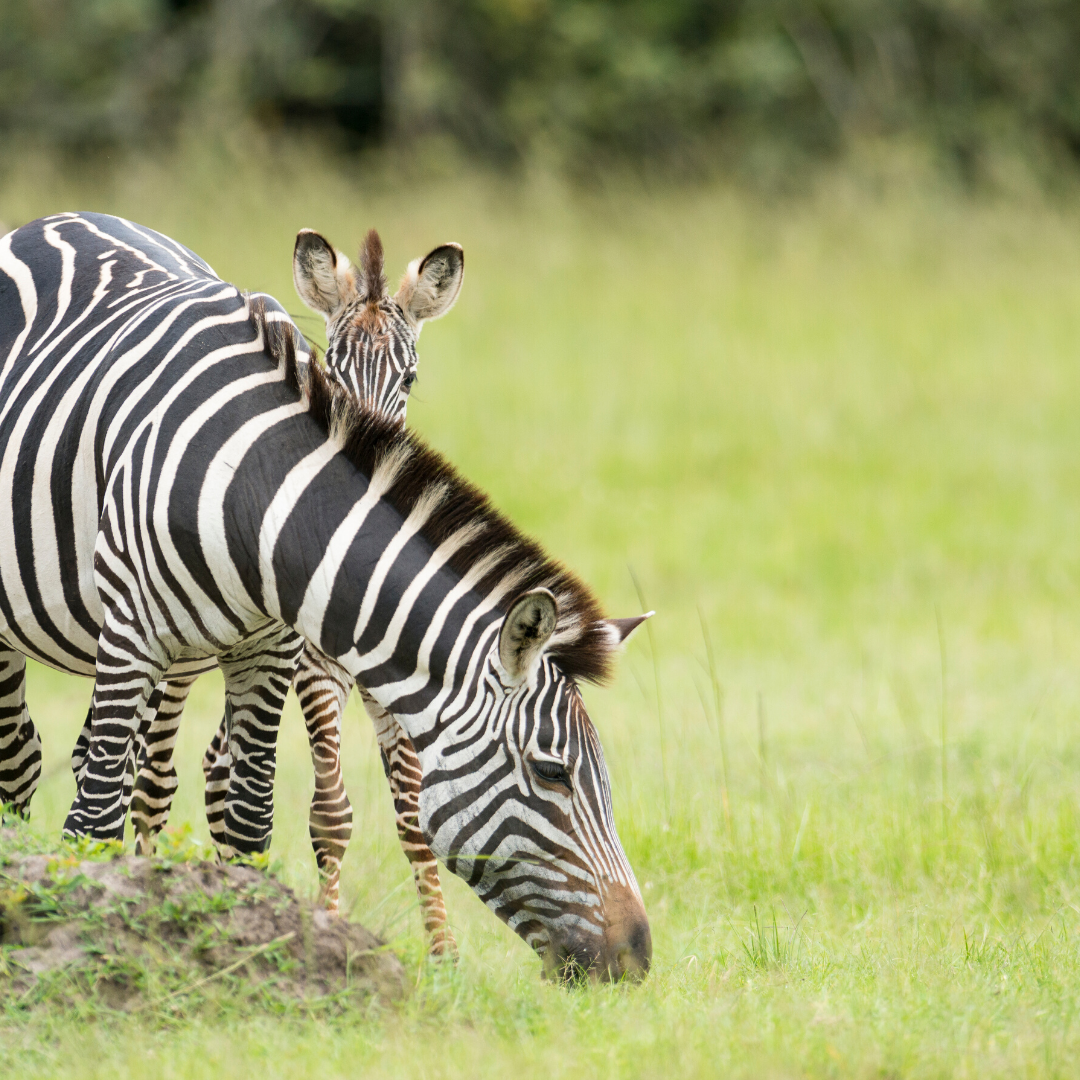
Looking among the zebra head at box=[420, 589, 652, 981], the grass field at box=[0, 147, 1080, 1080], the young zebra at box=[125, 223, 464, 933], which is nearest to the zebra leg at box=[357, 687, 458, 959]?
the young zebra at box=[125, 223, 464, 933]

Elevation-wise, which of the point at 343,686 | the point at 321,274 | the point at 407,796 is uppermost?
the point at 321,274

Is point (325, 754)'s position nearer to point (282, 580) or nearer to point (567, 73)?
point (282, 580)

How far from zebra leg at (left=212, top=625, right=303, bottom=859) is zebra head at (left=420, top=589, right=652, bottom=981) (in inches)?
39.2

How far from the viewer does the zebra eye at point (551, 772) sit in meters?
3.48

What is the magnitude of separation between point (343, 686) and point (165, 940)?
1.65 meters

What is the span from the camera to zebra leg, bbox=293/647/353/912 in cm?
481

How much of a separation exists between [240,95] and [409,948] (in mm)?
17125

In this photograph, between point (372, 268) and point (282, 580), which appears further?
point (372, 268)

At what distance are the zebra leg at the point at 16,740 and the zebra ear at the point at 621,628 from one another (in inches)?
90.0

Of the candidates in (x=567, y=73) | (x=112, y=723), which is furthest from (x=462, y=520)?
(x=567, y=73)

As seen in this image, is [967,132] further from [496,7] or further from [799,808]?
[799,808]

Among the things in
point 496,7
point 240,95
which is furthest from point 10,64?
point 496,7

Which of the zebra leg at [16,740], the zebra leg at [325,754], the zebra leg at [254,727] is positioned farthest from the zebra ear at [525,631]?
the zebra leg at [16,740]

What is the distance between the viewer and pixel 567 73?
19953mm
